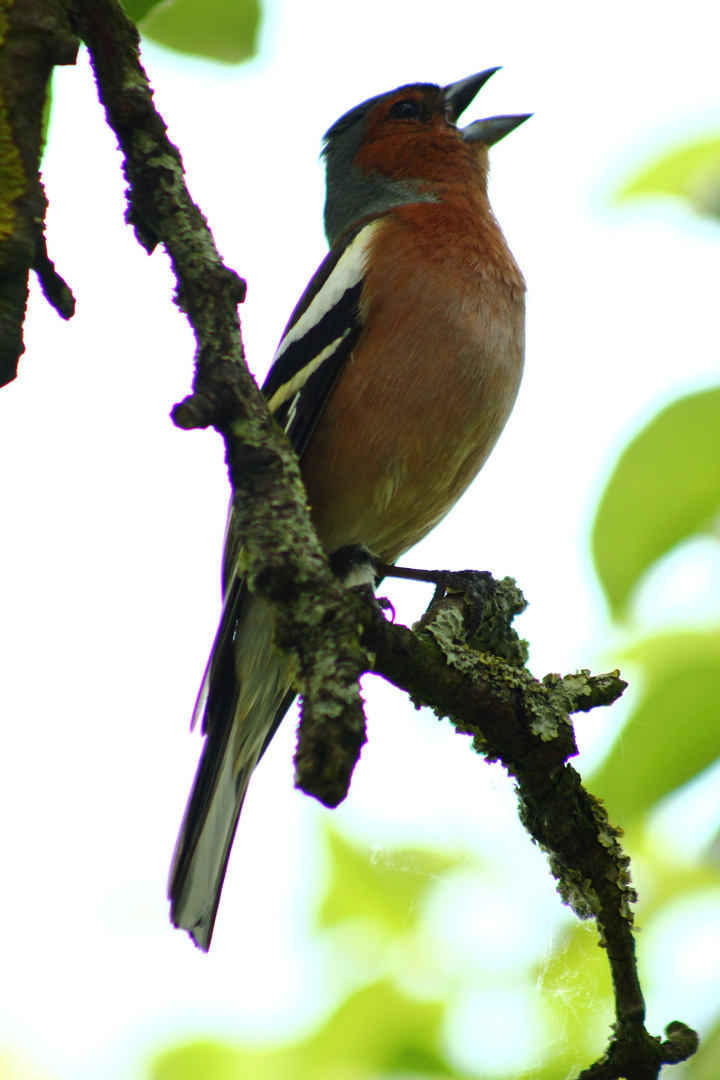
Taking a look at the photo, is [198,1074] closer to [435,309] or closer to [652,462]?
[652,462]

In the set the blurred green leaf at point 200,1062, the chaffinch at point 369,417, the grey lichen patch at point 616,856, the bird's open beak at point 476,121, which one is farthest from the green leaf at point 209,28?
the bird's open beak at point 476,121

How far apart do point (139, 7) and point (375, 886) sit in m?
2.22

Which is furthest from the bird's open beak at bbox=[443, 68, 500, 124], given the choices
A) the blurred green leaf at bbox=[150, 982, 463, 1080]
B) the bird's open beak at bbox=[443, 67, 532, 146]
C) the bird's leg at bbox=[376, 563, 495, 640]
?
the blurred green leaf at bbox=[150, 982, 463, 1080]

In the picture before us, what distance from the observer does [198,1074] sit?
2.26m

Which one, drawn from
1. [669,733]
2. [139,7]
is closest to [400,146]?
[139,7]

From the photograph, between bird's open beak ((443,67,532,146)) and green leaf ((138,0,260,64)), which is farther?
bird's open beak ((443,67,532,146))

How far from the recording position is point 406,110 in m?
5.28

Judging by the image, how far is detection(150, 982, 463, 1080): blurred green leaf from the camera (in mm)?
2160

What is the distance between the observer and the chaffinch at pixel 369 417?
3.61 meters

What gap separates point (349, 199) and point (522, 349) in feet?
6.05

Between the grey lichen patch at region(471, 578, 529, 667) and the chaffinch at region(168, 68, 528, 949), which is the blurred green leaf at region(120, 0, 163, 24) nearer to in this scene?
the chaffinch at region(168, 68, 528, 949)

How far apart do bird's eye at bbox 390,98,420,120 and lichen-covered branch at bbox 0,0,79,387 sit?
3470mm

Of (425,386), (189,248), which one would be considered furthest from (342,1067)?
(425,386)

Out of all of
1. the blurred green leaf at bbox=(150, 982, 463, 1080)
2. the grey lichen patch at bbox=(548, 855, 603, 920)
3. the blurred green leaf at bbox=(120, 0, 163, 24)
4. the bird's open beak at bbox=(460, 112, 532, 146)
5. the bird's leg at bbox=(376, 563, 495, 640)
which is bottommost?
the blurred green leaf at bbox=(150, 982, 463, 1080)
